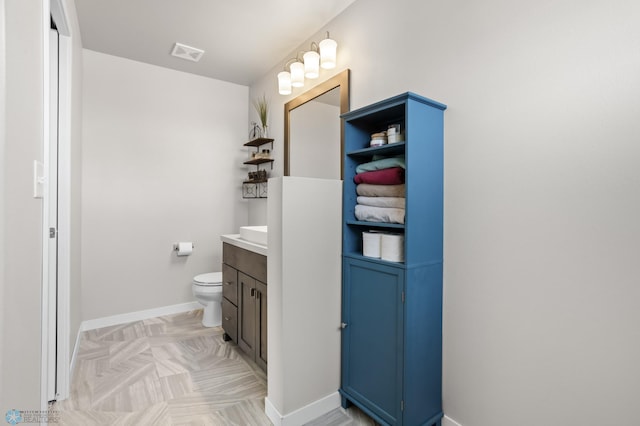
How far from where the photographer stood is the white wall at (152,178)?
116 inches

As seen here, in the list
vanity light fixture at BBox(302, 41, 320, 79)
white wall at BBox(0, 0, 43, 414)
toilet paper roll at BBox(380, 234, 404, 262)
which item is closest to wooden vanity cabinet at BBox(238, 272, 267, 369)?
toilet paper roll at BBox(380, 234, 404, 262)

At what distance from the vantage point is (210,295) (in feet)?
9.51

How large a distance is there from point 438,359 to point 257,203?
236cm

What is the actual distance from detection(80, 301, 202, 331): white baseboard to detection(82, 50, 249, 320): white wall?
0.15 ft

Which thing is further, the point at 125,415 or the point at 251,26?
the point at 251,26

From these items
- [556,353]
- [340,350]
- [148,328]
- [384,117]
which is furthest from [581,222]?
[148,328]

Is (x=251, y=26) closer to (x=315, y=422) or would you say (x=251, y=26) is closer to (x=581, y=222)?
(x=581, y=222)

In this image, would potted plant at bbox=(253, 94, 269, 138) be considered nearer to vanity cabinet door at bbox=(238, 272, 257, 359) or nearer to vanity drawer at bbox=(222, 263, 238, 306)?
vanity drawer at bbox=(222, 263, 238, 306)

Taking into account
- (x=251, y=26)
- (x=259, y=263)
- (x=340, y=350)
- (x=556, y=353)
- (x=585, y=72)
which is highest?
(x=251, y=26)

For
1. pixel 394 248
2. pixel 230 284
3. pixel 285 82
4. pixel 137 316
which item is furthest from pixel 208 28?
pixel 137 316

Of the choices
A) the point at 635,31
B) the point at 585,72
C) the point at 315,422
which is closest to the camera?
the point at 635,31

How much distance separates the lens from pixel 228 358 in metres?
2.43

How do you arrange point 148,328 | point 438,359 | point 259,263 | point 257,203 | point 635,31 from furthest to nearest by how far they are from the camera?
point 257,203 < point 148,328 < point 259,263 < point 438,359 < point 635,31

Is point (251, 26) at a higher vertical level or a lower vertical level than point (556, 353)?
higher
